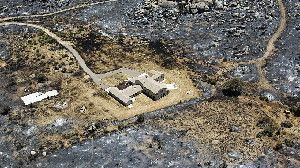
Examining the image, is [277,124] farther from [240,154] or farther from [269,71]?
[269,71]

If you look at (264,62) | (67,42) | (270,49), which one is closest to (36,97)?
(67,42)

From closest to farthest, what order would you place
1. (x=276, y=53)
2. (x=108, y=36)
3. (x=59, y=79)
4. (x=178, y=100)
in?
(x=178, y=100) < (x=59, y=79) < (x=276, y=53) < (x=108, y=36)

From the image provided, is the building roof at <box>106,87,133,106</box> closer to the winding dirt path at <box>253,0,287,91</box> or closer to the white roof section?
the white roof section

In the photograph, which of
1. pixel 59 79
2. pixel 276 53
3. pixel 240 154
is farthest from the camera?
pixel 276 53

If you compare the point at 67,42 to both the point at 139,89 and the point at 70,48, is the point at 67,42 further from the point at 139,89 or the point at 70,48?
the point at 139,89

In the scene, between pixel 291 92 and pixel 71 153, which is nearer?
pixel 71 153

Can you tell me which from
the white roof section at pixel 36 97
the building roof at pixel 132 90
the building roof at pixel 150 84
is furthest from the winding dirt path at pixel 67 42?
the white roof section at pixel 36 97

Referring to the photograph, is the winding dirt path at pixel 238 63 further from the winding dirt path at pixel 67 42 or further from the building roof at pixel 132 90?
the building roof at pixel 132 90

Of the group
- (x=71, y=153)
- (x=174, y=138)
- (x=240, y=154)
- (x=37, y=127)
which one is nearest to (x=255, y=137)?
(x=240, y=154)
